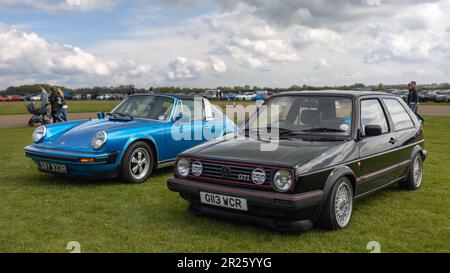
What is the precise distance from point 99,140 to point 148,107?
1557mm

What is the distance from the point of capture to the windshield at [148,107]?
7555 millimetres

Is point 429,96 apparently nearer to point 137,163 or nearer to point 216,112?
point 216,112

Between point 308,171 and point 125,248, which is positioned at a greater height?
point 308,171

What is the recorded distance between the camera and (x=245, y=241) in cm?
423

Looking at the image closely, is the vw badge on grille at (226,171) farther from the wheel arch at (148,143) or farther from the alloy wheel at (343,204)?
the wheel arch at (148,143)

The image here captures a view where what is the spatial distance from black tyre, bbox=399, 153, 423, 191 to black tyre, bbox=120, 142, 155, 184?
3.95 m

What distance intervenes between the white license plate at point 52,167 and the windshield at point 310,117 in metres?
2.88

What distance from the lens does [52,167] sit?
6484mm

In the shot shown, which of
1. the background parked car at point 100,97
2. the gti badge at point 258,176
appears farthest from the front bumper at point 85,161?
the background parked car at point 100,97

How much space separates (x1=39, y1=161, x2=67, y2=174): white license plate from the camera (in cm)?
638
